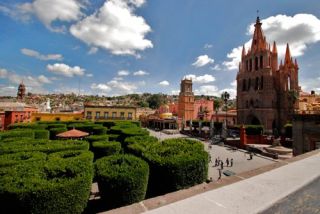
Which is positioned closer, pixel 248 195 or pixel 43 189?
pixel 248 195

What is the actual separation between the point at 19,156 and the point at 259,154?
2683 cm

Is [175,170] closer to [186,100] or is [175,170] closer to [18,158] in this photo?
[18,158]

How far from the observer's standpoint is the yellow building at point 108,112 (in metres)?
46.8

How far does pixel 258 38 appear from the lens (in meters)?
51.6

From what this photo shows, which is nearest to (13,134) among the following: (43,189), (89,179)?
(89,179)

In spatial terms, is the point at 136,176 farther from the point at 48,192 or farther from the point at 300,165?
the point at 300,165

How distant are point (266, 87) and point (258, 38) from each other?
47.9 feet

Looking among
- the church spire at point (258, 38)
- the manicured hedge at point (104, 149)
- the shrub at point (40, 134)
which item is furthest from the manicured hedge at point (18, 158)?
the church spire at point (258, 38)

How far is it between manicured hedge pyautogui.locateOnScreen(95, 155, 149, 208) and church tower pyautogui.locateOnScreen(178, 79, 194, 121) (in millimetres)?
60821

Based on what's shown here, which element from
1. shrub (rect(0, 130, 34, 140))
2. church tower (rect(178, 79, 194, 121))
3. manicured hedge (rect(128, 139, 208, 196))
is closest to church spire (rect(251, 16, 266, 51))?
church tower (rect(178, 79, 194, 121))

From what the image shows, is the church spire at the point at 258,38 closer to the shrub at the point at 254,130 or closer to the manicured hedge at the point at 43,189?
the shrub at the point at 254,130

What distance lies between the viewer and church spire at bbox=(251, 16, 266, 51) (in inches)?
1978

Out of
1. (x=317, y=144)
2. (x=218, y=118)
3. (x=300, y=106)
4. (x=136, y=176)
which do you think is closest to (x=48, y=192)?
(x=136, y=176)

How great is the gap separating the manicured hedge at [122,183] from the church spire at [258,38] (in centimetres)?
5297
